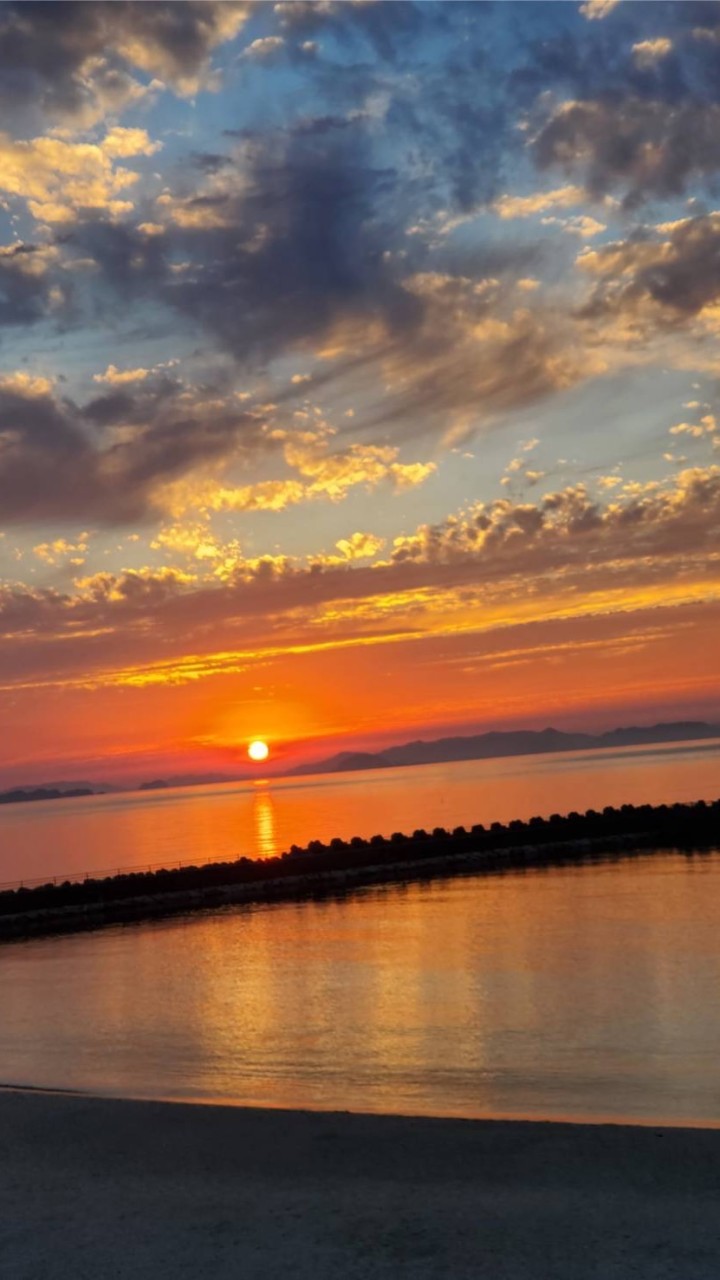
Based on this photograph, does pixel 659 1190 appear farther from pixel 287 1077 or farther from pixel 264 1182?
pixel 287 1077

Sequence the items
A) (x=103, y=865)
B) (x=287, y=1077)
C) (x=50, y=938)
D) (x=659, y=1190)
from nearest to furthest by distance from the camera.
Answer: (x=659, y=1190)
(x=287, y=1077)
(x=50, y=938)
(x=103, y=865)

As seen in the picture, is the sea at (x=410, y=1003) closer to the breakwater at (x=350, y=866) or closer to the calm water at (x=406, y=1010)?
the calm water at (x=406, y=1010)

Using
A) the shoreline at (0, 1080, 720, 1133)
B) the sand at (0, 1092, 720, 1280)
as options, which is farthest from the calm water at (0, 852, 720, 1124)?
the sand at (0, 1092, 720, 1280)

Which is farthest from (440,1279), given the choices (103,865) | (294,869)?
(103,865)

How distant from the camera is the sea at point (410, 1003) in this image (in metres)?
17.2

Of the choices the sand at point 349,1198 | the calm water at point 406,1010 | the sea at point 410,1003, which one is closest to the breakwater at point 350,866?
the sea at point 410,1003

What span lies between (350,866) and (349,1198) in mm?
55844

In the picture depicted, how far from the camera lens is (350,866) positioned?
65.6 meters

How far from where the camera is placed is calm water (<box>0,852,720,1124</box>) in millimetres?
17188

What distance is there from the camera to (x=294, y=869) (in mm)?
63844

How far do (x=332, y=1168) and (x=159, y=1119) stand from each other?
3365 millimetres

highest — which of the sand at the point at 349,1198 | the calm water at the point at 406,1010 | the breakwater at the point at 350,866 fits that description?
the breakwater at the point at 350,866

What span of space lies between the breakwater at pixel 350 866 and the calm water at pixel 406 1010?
8.85 meters

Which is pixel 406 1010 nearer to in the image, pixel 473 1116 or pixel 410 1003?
pixel 410 1003
